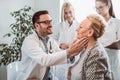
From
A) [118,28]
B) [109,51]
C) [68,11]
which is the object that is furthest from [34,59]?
[68,11]

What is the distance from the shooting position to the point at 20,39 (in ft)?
12.3

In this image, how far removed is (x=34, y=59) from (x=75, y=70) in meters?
0.42

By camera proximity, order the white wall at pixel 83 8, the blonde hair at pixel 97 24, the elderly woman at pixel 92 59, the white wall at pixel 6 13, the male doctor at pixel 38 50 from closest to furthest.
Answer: the elderly woman at pixel 92 59 < the blonde hair at pixel 97 24 < the male doctor at pixel 38 50 < the white wall at pixel 83 8 < the white wall at pixel 6 13

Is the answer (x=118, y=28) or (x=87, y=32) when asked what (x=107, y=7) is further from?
(x=87, y=32)

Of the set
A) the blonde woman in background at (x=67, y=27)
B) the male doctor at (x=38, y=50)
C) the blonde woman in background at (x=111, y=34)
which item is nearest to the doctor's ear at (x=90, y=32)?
the male doctor at (x=38, y=50)

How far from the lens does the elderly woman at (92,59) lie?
1.70 meters

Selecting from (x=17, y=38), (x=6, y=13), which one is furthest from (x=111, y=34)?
(x=6, y=13)

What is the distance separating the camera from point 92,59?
5.71ft

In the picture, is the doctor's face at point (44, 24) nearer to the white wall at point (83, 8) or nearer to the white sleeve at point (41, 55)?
the white sleeve at point (41, 55)

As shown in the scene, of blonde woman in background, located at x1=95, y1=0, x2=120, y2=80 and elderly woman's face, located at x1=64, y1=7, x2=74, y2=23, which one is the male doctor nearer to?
blonde woman in background, located at x1=95, y1=0, x2=120, y2=80

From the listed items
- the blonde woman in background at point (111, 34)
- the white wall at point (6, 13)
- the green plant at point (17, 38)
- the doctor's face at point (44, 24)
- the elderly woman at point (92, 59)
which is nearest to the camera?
the elderly woman at point (92, 59)

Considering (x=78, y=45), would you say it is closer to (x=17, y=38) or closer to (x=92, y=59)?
(x=92, y=59)

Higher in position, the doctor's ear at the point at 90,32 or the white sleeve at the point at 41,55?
the doctor's ear at the point at 90,32

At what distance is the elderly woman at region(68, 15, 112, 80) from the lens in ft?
5.56
